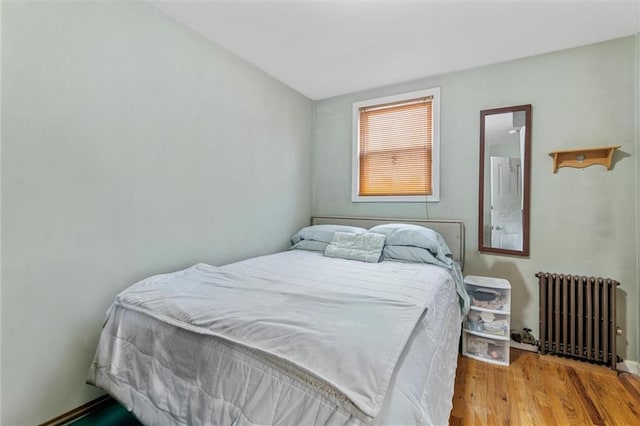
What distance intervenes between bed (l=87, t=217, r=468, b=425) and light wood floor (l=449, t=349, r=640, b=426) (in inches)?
20.3

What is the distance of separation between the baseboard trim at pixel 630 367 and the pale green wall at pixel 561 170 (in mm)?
48

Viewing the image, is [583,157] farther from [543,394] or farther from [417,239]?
[543,394]

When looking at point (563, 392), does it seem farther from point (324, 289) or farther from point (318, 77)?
point (318, 77)

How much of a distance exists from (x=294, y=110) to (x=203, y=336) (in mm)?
2648

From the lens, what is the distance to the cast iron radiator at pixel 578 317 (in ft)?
6.66

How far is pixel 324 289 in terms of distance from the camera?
146cm

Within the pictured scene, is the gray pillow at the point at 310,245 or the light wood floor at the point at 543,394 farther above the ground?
the gray pillow at the point at 310,245

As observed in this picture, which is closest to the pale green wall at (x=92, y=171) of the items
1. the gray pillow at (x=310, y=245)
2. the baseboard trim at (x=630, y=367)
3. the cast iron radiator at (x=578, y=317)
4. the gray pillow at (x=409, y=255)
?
the gray pillow at (x=310, y=245)

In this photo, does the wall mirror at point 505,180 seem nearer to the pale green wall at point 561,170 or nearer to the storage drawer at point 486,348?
the pale green wall at point 561,170

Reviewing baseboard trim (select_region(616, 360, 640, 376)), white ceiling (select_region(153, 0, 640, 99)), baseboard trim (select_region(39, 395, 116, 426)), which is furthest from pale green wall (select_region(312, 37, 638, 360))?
baseboard trim (select_region(39, 395, 116, 426))

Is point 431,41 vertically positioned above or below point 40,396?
above

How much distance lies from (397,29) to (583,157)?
5.90ft

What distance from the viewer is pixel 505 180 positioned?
247 cm

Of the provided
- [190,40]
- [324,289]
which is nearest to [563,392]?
[324,289]
